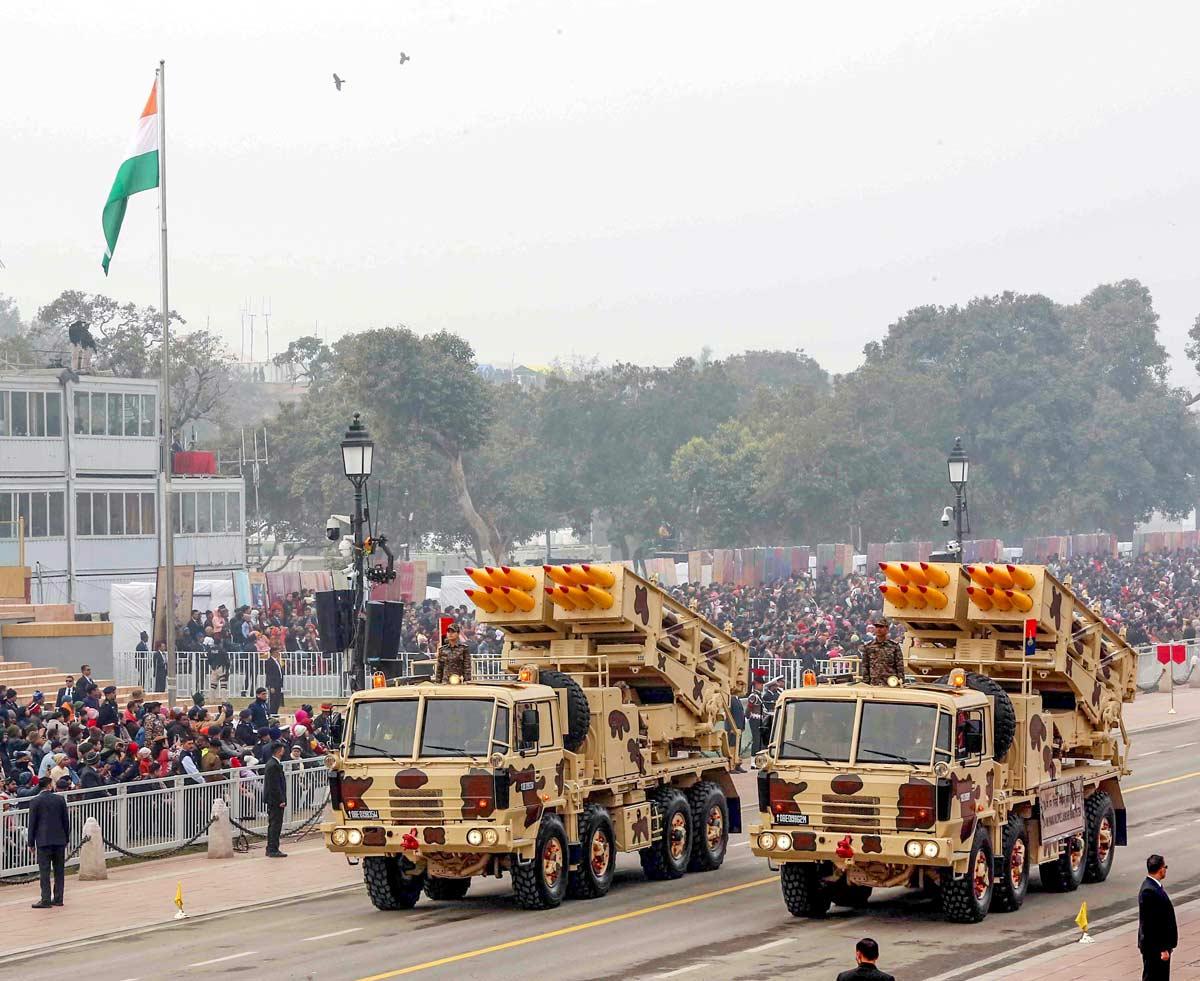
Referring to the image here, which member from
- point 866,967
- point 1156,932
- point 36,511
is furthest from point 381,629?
point 36,511

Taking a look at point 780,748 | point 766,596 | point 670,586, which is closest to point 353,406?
point 670,586

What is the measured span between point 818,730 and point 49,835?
8926 millimetres

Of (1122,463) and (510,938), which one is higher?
(1122,463)

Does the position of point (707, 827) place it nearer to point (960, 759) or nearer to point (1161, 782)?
point (960, 759)

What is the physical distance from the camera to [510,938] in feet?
65.0

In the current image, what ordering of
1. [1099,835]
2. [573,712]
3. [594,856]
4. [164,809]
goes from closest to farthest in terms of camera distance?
[573,712]
[594,856]
[1099,835]
[164,809]

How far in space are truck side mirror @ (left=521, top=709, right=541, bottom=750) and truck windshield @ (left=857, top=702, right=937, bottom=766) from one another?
3449 mm

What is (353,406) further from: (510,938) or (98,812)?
(510,938)

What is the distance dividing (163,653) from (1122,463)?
279 ft

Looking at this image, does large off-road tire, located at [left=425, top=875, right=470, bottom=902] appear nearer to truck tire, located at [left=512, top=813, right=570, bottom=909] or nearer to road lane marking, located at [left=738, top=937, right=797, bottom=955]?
truck tire, located at [left=512, top=813, right=570, bottom=909]

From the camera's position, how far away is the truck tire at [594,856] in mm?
22172

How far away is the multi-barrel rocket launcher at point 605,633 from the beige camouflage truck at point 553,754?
0.07ft

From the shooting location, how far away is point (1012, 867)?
20.9 m

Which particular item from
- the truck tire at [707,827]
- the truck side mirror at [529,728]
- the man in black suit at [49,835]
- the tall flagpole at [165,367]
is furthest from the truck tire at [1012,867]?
the tall flagpole at [165,367]
